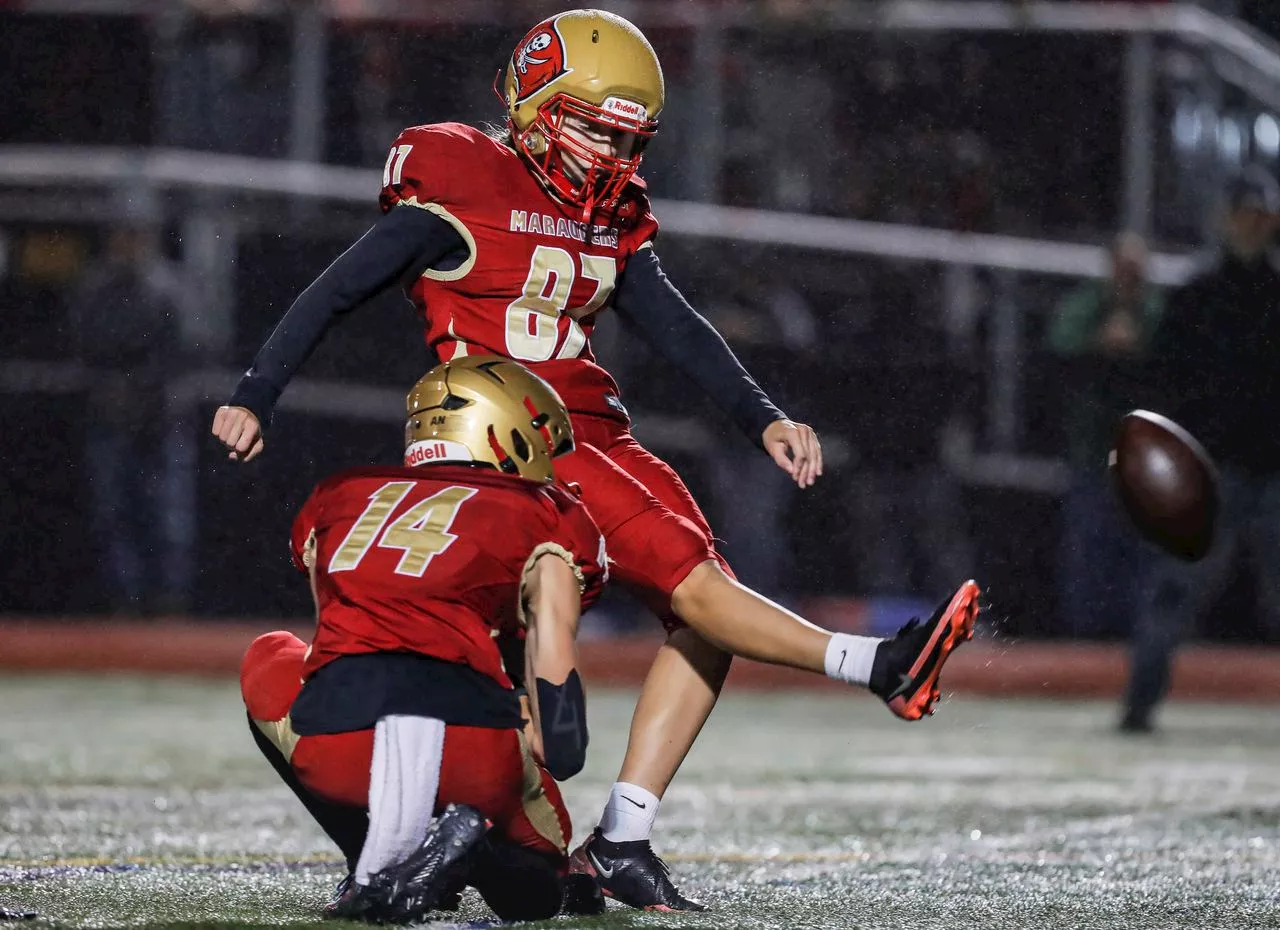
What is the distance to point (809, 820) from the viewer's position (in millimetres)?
4016

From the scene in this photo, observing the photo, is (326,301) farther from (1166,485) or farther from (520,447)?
(1166,485)

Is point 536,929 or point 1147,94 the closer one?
point 536,929

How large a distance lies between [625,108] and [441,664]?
94 centimetres

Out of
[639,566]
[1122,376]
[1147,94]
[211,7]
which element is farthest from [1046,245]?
[639,566]

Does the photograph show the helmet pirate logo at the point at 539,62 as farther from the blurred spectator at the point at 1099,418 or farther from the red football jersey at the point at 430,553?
the blurred spectator at the point at 1099,418

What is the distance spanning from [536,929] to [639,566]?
55cm

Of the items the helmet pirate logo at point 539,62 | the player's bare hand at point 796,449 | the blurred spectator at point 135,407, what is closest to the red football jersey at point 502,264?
the helmet pirate logo at point 539,62

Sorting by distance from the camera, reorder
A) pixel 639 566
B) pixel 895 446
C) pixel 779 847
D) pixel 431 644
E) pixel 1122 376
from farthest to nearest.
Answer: pixel 895 446, pixel 1122 376, pixel 779 847, pixel 639 566, pixel 431 644

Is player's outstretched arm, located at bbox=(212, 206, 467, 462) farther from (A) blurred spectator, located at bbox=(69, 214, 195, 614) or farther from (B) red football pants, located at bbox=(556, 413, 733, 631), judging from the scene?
(A) blurred spectator, located at bbox=(69, 214, 195, 614)

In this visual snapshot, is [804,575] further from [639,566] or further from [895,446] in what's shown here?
[639,566]

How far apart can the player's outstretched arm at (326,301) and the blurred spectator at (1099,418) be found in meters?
4.10

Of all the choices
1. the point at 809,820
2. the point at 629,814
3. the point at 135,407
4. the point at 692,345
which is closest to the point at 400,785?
the point at 629,814

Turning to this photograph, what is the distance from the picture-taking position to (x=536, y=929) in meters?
2.62

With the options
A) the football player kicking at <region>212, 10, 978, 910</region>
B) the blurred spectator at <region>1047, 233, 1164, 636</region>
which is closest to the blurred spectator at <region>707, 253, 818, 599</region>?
the blurred spectator at <region>1047, 233, 1164, 636</region>
